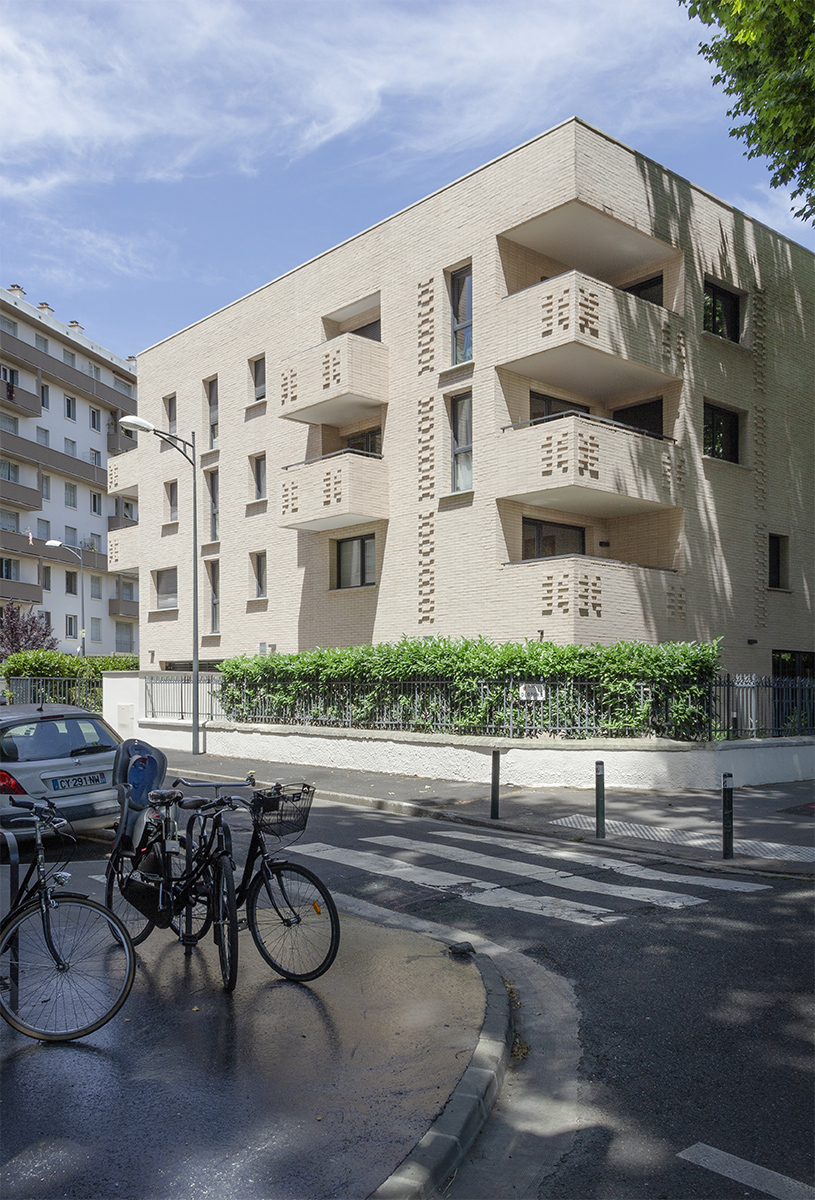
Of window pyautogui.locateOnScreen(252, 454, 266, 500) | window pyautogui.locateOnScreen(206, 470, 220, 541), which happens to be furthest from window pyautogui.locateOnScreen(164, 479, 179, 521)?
window pyautogui.locateOnScreen(252, 454, 266, 500)

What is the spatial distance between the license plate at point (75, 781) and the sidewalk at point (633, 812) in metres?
4.94

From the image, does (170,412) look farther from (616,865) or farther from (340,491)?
(616,865)

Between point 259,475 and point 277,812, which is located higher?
point 259,475

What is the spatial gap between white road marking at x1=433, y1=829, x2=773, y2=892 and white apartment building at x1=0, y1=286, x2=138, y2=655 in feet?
139

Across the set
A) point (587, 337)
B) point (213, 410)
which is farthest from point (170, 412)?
point (587, 337)

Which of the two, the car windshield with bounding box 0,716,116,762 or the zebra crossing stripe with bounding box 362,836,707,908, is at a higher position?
the car windshield with bounding box 0,716,116,762

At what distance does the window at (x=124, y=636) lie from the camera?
61.2 metres

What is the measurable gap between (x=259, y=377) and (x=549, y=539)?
1098 centimetres

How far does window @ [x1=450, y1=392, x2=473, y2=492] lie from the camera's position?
67.5 feet

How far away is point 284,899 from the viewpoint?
5.64m

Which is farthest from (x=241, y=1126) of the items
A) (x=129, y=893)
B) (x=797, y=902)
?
(x=797, y=902)

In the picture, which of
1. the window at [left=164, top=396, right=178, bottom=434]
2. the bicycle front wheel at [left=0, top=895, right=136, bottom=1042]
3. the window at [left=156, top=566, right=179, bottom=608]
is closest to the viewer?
the bicycle front wheel at [left=0, top=895, right=136, bottom=1042]

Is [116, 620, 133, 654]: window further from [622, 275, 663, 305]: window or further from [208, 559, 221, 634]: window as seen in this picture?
[622, 275, 663, 305]: window

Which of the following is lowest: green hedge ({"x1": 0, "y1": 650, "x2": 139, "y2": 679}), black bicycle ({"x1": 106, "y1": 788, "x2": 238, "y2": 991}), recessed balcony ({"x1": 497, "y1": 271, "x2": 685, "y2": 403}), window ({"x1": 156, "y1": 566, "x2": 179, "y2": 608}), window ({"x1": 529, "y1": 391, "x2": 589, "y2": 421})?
black bicycle ({"x1": 106, "y1": 788, "x2": 238, "y2": 991})
